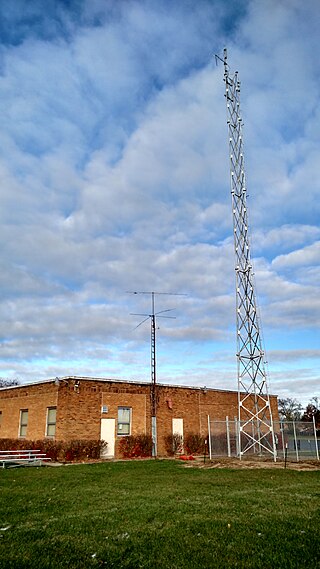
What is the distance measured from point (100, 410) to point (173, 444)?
5.23 m

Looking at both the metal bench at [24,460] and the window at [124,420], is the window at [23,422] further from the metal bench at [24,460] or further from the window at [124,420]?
the window at [124,420]

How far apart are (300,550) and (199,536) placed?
4.52 feet

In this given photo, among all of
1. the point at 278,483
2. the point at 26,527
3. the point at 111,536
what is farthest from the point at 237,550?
the point at 278,483

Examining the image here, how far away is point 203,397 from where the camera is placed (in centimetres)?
2934

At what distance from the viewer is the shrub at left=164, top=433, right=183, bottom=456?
2645 cm

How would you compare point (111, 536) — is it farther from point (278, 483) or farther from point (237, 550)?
point (278, 483)

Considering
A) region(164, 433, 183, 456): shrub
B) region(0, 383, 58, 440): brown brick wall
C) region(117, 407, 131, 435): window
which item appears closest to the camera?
region(0, 383, 58, 440): brown brick wall

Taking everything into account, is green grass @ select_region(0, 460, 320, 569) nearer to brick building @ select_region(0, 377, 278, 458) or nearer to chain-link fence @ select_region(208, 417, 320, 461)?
chain-link fence @ select_region(208, 417, 320, 461)

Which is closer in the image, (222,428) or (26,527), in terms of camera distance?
(26,527)

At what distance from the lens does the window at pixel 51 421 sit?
2383 centimetres

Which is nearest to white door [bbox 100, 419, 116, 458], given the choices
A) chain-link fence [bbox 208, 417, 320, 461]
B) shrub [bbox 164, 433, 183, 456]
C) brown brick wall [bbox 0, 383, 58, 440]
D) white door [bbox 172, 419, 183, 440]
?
brown brick wall [bbox 0, 383, 58, 440]

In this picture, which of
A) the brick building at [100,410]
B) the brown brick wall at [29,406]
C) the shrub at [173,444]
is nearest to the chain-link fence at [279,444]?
the shrub at [173,444]

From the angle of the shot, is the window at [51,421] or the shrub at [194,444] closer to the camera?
the window at [51,421]

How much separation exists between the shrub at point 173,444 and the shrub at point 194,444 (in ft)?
1.92
